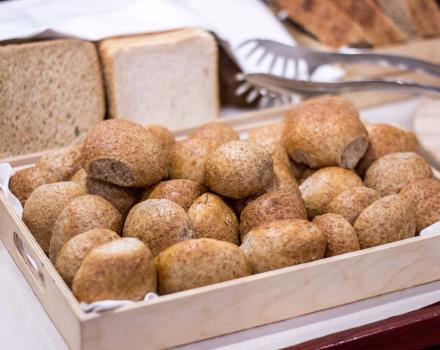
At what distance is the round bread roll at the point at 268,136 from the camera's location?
1.67 meters

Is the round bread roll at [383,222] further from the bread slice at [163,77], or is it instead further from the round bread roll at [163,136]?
the bread slice at [163,77]

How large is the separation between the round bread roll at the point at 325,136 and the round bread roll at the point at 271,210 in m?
0.21

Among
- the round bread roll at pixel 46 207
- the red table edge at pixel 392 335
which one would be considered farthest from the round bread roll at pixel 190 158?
the red table edge at pixel 392 335

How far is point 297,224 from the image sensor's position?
50.3 inches

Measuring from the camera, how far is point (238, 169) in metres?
1.40

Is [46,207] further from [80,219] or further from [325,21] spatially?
[325,21]

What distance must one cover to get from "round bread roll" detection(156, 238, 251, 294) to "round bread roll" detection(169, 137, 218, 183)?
323 millimetres

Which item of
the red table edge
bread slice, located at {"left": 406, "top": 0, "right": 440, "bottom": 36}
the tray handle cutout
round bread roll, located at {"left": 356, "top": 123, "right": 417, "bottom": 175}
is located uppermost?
bread slice, located at {"left": 406, "top": 0, "right": 440, "bottom": 36}

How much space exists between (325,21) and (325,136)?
3.47ft

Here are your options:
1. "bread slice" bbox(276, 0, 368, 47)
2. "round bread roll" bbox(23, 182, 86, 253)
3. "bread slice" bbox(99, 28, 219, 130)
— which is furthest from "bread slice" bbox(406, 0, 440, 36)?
"round bread roll" bbox(23, 182, 86, 253)

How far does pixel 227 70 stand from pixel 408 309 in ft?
4.27

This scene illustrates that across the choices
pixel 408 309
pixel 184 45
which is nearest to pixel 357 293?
pixel 408 309

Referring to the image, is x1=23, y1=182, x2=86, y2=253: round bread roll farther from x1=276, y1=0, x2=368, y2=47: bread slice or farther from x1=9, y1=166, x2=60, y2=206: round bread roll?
x1=276, y1=0, x2=368, y2=47: bread slice

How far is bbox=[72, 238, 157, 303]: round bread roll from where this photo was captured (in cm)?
114
